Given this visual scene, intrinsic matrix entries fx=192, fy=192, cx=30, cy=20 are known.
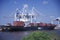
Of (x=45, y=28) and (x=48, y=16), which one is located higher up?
(x=48, y=16)

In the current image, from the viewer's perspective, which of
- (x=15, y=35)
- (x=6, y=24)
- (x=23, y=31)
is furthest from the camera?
(x=15, y=35)

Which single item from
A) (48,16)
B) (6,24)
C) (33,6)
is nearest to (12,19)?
(6,24)

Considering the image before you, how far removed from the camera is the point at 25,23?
7551mm

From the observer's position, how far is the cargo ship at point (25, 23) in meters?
7.44

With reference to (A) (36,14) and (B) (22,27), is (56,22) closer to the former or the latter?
(A) (36,14)

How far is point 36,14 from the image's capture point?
7695 mm

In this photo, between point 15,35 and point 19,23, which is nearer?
point 19,23

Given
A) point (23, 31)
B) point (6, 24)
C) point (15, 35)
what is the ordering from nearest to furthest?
point (6, 24) → point (23, 31) → point (15, 35)

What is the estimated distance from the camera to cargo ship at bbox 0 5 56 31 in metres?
7.44

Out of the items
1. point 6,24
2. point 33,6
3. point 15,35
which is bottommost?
point 15,35

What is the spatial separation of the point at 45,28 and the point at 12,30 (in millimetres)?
1361

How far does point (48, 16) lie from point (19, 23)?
1172 millimetres

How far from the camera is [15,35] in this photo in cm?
848

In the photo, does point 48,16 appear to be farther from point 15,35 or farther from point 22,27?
point 15,35
